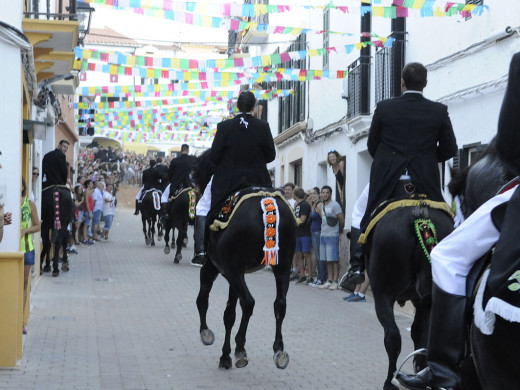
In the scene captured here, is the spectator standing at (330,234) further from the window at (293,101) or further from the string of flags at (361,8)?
the window at (293,101)

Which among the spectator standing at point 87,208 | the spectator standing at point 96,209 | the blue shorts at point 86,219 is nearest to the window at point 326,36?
the spectator standing at point 87,208

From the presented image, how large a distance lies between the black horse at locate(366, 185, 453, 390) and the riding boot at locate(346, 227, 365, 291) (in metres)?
0.43

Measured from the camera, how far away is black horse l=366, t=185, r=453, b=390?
6859mm

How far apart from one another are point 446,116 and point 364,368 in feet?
8.70

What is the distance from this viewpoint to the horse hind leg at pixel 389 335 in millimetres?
6844

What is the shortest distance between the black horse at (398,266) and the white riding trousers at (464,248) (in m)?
2.96

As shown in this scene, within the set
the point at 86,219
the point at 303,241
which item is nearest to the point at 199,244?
the point at 303,241

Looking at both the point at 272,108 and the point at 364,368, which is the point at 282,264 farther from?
the point at 272,108

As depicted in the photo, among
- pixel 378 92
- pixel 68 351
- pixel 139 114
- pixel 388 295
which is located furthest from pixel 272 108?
pixel 388 295

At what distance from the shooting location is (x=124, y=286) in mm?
16500

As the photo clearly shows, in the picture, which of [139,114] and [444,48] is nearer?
[444,48]

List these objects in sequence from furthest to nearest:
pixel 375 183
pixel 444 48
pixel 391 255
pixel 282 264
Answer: pixel 444 48
pixel 282 264
pixel 375 183
pixel 391 255

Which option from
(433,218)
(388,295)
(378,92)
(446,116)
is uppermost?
(378,92)

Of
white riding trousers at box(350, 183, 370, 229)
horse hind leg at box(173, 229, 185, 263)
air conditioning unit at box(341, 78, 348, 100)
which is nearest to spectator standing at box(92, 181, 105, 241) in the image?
horse hind leg at box(173, 229, 185, 263)
